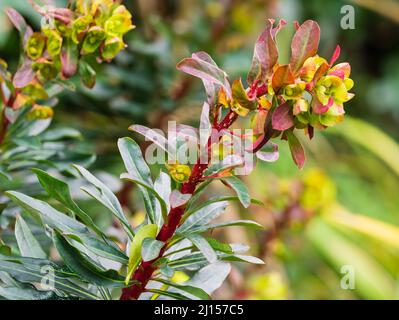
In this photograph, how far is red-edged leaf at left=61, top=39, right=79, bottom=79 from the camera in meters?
0.67

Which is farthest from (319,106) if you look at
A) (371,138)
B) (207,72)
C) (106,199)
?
(371,138)

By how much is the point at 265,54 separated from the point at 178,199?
160 mm

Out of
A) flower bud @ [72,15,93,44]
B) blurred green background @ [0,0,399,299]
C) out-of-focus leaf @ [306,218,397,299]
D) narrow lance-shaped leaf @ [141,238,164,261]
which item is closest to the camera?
narrow lance-shaped leaf @ [141,238,164,261]

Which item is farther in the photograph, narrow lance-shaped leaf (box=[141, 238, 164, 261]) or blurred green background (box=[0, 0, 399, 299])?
blurred green background (box=[0, 0, 399, 299])

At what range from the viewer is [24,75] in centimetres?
69

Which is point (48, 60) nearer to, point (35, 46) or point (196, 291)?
point (35, 46)

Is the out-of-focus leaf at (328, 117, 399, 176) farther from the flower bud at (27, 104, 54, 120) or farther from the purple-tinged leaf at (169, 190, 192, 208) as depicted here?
the purple-tinged leaf at (169, 190, 192, 208)

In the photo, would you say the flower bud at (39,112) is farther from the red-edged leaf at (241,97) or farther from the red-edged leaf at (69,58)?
the red-edged leaf at (241,97)

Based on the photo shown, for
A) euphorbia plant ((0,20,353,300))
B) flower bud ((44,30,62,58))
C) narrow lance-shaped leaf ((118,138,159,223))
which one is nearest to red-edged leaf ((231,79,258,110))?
euphorbia plant ((0,20,353,300))

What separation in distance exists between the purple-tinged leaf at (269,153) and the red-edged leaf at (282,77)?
7 centimetres

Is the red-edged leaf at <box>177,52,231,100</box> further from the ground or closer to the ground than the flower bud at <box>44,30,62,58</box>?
closer to the ground

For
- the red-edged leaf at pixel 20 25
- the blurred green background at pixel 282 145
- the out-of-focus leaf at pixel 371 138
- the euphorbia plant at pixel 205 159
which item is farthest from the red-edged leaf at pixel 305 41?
the out-of-focus leaf at pixel 371 138
